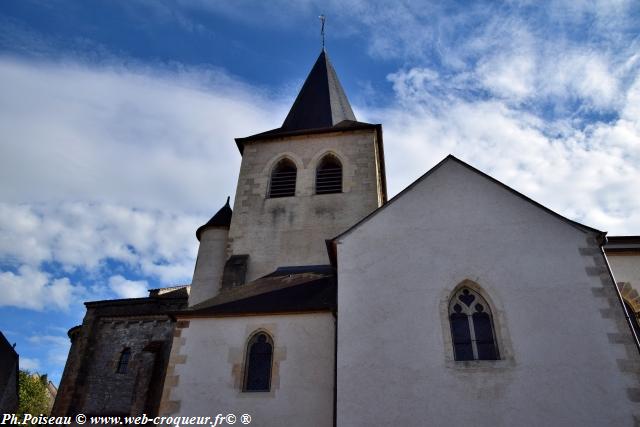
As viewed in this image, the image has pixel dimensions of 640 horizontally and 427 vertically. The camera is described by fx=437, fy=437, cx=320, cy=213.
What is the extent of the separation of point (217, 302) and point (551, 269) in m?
6.67

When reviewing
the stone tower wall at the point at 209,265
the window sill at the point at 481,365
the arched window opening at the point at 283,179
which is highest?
the arched window opening at the point at 283,179

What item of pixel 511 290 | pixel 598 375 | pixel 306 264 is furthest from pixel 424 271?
pixel 306 264

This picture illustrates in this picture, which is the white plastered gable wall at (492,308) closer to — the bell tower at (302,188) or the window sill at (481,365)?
the window sill at (481,365)

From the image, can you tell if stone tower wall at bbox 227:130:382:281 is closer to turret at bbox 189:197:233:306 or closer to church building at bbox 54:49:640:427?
turret at bbox 189:197:233:306

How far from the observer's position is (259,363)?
842 centimetres

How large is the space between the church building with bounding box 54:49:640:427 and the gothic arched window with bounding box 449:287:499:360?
0.02 metres

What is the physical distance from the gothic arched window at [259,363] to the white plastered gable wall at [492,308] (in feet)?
5.91

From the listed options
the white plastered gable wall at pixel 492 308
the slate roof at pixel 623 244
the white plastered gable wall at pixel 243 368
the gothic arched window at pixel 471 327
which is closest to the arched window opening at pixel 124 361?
the white plastered gable wall at pixel 243 368

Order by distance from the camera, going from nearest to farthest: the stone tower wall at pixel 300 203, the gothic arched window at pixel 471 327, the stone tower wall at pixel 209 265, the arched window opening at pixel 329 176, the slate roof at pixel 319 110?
the gothic arched window at pixel 471 327 < the stone tower wall at pixel 300 203 < the stone tower wall at pixel 209 265 < the arched window opening at pixel 329 176 < the slate roof at pixel 319 110

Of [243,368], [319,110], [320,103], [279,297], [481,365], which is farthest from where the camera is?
[320,103]

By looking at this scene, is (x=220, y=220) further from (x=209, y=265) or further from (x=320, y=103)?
(x=320, y=103)

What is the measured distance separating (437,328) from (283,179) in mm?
8784

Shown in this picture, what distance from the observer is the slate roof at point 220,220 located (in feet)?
47.9

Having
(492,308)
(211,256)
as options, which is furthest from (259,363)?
(211,256)
